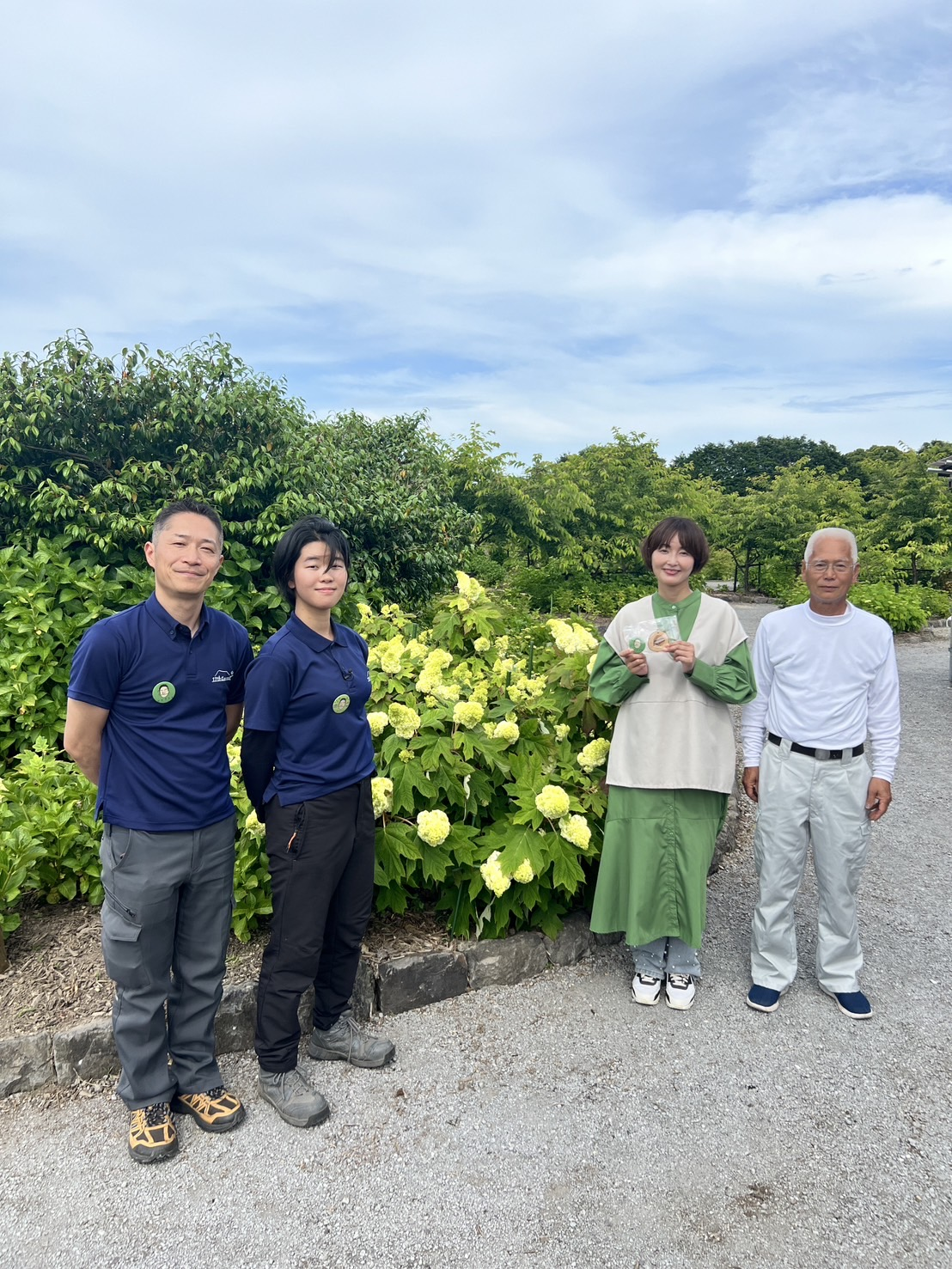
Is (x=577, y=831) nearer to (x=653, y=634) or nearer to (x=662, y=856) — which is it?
(x=662, y=856)

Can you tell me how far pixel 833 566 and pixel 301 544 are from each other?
1.93 m

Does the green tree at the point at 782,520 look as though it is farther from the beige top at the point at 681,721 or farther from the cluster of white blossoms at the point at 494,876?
the cluster of white blossoms at the point at 494,876

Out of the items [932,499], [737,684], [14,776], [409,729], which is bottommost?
[14,776]

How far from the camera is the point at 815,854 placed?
10.9ft

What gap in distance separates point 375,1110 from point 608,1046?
0.88 m

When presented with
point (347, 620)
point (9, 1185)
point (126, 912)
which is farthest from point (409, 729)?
point (347, 620)

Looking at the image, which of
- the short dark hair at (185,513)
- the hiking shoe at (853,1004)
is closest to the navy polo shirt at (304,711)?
the short dark hair at (185,513)

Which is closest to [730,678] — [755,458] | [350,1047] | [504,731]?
[504,731]

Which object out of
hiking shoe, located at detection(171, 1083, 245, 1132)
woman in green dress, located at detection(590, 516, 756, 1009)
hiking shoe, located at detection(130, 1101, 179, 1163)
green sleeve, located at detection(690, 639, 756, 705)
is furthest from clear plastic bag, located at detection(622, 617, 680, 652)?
hiking shoe, located at detection(130, 1101, 179, 1163)

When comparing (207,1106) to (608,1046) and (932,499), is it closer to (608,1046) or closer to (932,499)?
(608,1046)

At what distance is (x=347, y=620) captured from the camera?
6.05 m

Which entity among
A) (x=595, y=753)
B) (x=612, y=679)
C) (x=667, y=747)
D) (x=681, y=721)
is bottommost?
(x=595, y=753)

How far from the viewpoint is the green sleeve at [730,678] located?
3.05m

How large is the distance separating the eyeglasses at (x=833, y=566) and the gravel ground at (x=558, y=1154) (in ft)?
5.66
